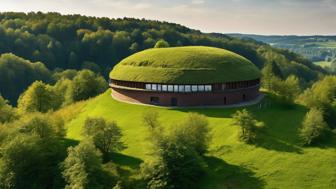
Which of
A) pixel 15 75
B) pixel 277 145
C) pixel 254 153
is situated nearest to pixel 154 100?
pixel 254 153

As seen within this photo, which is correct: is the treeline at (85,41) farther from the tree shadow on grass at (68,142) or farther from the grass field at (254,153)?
the grass field at (254,153)

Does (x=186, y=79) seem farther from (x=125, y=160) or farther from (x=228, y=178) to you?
(x=228, y=178)

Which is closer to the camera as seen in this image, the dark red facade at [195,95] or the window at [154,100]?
the dark red facade at [195,95]

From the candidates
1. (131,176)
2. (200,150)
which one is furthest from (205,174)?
(131,176)

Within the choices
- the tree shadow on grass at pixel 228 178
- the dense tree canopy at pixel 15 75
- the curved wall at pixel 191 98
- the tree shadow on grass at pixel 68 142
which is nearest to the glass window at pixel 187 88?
the curved wall at pixel 191 98

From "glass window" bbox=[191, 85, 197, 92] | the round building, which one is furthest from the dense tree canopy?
"glass window" bbox=[191, 85, 197, 92]

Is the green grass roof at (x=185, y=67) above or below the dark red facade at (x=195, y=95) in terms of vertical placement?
above

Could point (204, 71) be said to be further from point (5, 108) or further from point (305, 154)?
point (5, 108)
